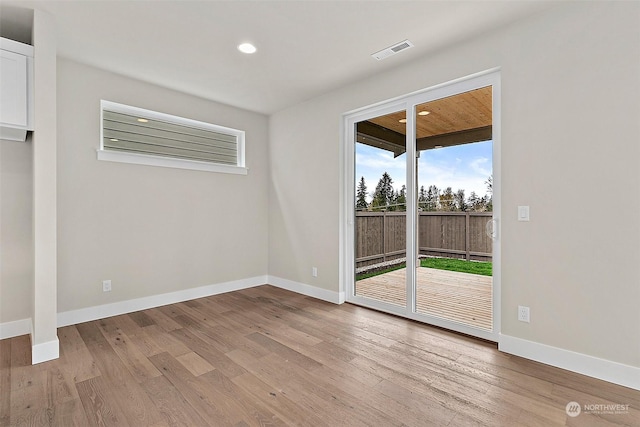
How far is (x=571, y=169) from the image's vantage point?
7.35 feet

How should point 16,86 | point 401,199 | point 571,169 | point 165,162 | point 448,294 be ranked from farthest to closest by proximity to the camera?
point 165,162, point 401,199, point 448,294, point 16,86, point 571,169

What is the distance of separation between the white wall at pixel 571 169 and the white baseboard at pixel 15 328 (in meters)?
4.36

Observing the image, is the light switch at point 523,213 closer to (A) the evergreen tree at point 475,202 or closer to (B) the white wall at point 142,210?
(A) the evergreen tree at point 475,202

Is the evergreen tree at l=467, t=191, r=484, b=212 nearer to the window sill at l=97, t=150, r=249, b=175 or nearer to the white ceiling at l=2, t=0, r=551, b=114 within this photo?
the white ceiling at l=2, t=0, r=551, b=114

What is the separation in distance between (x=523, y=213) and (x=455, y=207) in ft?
2.06

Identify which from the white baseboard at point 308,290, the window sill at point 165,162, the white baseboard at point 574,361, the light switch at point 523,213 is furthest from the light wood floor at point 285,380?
the window sill at point 165,162

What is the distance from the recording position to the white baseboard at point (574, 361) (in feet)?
6.62

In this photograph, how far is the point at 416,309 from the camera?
326 cm

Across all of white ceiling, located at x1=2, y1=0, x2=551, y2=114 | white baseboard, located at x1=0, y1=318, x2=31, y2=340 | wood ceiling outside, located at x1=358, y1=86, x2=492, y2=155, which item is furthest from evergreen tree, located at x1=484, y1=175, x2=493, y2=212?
white baseboard, located at x1=0, y1=318, x2=31, y2=340

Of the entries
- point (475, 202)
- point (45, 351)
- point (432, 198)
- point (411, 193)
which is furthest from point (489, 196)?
point (45, 351)

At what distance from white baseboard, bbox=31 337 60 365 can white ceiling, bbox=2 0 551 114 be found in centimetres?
259

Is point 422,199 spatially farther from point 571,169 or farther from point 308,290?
point 308,290

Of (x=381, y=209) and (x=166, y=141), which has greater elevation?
(x=166, y=141)

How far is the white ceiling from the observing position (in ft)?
7.55
